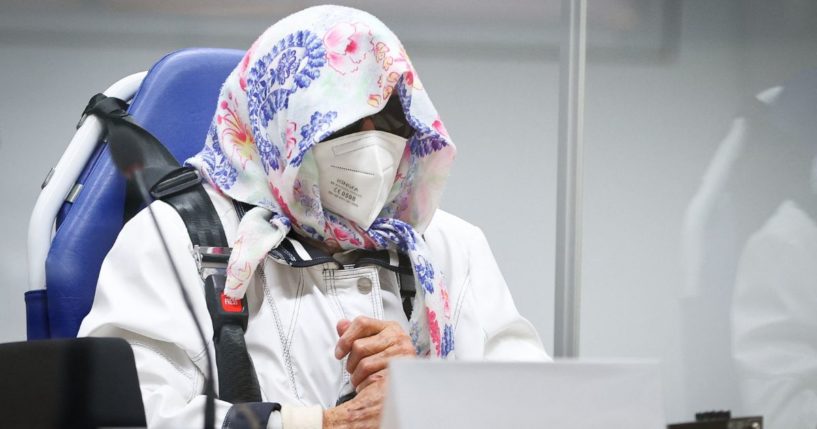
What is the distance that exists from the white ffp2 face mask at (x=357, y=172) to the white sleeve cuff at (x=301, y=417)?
30cm

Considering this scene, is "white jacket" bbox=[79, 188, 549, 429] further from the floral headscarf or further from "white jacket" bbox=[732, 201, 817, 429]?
"white jacket" bbox=[732, 201, 817, 429]

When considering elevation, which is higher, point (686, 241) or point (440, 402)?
Answer: point (686, 241)

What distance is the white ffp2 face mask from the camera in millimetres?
1403

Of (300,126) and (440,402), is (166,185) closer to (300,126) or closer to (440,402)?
(300,126)

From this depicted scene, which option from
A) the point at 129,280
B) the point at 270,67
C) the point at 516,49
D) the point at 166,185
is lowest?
the point at 129,280

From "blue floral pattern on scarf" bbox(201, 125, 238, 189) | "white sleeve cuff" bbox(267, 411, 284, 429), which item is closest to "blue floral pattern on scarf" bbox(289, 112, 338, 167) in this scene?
"blue floral pattern on scarf" bbox(201, 125, 238, 189)

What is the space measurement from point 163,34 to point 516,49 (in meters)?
0.83

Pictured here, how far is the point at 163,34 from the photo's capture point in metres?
2.25

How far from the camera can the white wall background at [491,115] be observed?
1.62 meters

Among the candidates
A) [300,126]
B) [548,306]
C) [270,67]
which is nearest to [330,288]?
[300,126]

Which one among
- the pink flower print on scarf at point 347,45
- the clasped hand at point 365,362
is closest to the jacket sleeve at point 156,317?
the clasped hand at point 365,362

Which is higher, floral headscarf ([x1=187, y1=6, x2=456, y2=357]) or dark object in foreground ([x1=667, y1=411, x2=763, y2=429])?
floral headscarf ([x1=187, y1=6, x2=456, y2=357])

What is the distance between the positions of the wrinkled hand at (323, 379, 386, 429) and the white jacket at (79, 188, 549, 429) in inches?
1.1

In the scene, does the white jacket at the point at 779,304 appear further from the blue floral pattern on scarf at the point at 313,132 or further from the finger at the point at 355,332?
the blue floral pattern on scarf at the point at 313,132
